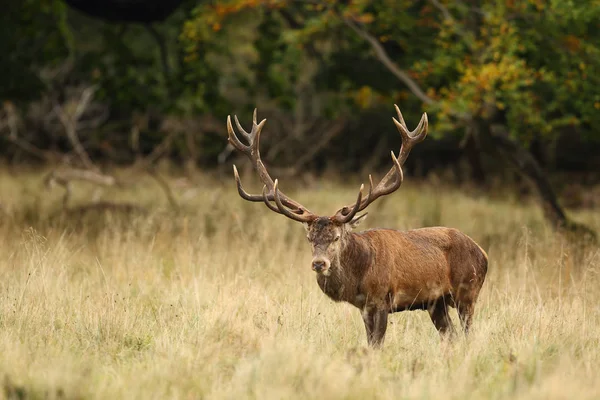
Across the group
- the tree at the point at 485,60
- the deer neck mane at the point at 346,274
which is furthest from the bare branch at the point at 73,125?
the deer neck mane at the point at 346,274

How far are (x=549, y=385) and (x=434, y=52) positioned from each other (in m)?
8.16

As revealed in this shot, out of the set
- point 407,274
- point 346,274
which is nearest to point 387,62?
point 407,274

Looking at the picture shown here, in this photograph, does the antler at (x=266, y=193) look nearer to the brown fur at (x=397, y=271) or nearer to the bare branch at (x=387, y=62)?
the brown fur at (x=397, y=271)

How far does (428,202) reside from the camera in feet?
55.6

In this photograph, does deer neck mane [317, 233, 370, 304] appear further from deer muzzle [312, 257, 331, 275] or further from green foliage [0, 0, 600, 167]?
green foliage [0, 0, 600, 167]

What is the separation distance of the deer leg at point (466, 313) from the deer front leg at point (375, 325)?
0.74 meters

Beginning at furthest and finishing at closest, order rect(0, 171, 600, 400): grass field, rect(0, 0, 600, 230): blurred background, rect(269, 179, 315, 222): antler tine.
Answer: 1. rect(0, 0, 600, 230): blurred background
2. rect(269, 179, 315, 222): antler tine
3. rect(0, 171, 600, 400): grass field

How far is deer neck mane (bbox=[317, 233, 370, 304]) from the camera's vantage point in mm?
6422

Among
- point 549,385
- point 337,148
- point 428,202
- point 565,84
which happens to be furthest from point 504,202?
point 549,385

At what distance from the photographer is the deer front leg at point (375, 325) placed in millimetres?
6251

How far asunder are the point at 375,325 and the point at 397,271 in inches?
17.6

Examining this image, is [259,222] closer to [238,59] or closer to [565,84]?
[565,84]

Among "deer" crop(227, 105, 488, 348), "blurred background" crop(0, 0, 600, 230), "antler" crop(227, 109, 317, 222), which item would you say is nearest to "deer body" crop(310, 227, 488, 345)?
"deer" crop(227, 105, 488, 348)

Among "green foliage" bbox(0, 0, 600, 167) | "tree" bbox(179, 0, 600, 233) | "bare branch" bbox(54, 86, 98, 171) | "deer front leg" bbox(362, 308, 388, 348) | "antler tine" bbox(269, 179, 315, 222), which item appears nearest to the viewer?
"deer front leg" bbox(362, 308, 388, 348)
